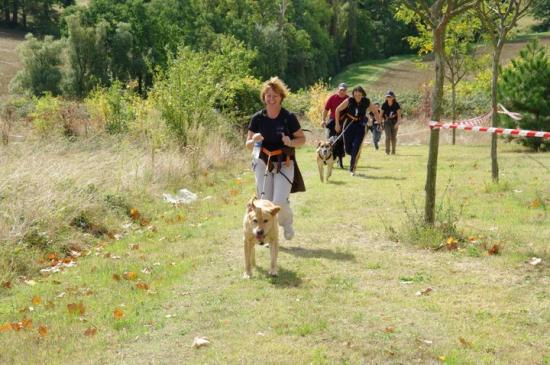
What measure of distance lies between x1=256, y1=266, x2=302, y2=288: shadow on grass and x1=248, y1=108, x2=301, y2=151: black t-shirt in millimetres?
1640

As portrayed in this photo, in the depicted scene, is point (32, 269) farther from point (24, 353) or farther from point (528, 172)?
point (528, 172)

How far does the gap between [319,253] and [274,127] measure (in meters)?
1.60

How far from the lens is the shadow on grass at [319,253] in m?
7.61

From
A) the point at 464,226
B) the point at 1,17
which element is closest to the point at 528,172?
the point at 464,226

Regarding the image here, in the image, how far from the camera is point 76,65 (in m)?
54.8

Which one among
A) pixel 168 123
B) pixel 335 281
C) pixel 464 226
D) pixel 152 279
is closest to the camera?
pixel 335 281

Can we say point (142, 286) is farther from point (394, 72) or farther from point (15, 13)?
point (15, 13)

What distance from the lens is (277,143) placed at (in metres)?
7.97

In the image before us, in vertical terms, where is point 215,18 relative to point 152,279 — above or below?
above

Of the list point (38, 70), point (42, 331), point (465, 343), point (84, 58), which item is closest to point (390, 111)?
point (465, 343)

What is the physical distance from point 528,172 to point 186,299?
10.1 meters

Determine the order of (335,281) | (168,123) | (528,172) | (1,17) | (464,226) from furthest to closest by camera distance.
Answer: (1,17) → (168,123) → (528,172) → (464,226) → (335,281)

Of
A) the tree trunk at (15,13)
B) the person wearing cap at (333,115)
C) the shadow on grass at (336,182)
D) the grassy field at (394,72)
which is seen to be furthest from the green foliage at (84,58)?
the shadow on grass at (336,182)

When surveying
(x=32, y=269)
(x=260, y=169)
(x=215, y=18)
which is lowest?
(x=32, y=269)
